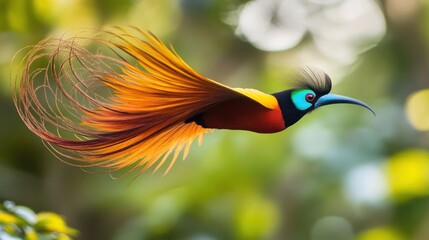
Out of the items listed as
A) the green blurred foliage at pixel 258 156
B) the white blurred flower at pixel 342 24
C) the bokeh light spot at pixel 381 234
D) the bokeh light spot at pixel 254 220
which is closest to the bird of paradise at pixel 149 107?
the white blurred flower at pixel 342 24

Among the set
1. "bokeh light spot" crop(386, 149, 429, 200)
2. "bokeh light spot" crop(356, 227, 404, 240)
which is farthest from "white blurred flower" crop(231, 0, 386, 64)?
"bokeh light spot" crop(356, 227, 404, 240)

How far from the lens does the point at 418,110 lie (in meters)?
2.57

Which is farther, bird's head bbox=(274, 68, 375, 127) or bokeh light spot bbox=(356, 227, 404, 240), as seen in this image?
bokeh light spot bbox=(356, 227, 404, 240)

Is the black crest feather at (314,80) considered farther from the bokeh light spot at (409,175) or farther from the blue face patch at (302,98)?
the bokeh light spot at (409,175)

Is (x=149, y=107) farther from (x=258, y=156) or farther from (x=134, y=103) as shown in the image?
(x=258, y=156)

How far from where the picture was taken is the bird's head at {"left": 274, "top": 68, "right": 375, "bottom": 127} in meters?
0.40

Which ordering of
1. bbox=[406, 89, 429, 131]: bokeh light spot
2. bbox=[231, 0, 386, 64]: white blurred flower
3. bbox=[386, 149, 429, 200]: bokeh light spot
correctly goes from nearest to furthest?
bbox=[231, 0, 386, 64]: white blurred flower, bbox=[386, 149, 429, 200]: bokeh light spot, bbox=[406, 89, 429, 131]: bokeh light spot

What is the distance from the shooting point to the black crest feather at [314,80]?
1.41ft

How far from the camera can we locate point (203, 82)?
0.37 m

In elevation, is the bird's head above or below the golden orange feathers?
above

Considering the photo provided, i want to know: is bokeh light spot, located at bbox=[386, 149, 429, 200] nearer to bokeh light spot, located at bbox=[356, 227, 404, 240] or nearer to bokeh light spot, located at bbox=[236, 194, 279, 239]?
bokeh light spot, located at bbox=[356, 227, 404, 240]

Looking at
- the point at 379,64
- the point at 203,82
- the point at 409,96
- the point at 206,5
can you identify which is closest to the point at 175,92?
the point at 203,82

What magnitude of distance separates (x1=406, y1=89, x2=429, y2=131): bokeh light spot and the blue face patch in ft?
6.97

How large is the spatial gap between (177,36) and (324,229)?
0.95 m
